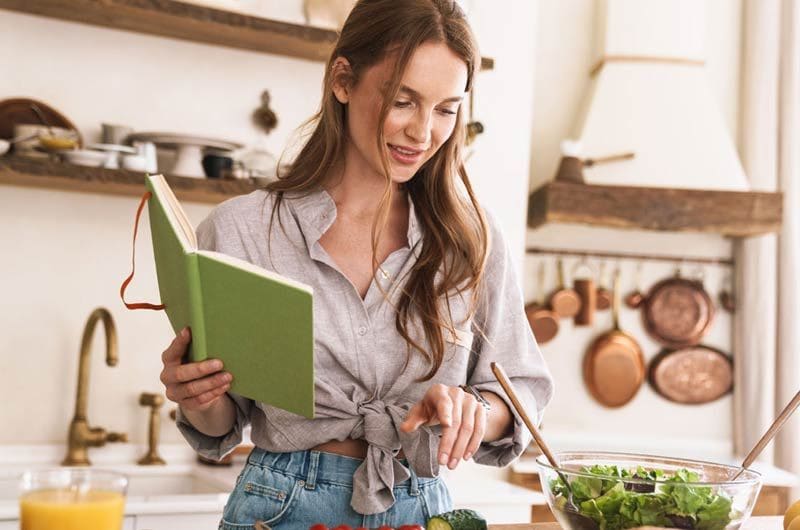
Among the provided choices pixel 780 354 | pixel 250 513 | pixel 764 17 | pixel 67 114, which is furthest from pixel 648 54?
pixel 250 513

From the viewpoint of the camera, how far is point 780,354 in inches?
134

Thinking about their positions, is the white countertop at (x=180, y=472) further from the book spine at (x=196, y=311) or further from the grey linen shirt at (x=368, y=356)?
the book spine at (x=196, y=311)

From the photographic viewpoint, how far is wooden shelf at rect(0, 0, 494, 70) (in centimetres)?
254

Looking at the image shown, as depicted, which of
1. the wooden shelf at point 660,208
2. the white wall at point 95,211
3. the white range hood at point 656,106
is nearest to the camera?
the white wall at point 95,211

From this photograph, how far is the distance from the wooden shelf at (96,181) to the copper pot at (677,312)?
161 cm

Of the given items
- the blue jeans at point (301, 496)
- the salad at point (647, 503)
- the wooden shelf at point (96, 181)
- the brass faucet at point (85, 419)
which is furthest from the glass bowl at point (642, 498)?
the brass faucet at point (85, 419)

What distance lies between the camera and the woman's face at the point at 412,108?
1.46 m

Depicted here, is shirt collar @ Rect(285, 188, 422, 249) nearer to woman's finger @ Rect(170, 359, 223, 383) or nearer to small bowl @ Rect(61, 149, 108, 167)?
woman's finger @ Rect(170, 359, 223, 383)

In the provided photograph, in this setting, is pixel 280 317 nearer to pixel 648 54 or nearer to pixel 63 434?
pixel 63 434

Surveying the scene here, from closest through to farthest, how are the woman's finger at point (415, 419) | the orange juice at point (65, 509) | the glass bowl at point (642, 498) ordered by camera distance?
the orange juice at point (65, 509)
the glass bowl at point (642, 498)
the woman's finger at point (415, 419)

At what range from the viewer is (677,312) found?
138 inches

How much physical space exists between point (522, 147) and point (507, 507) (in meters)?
1.12

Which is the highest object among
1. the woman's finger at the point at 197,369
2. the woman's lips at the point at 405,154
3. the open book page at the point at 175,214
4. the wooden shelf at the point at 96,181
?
the wooden shelf at the point at 96,181

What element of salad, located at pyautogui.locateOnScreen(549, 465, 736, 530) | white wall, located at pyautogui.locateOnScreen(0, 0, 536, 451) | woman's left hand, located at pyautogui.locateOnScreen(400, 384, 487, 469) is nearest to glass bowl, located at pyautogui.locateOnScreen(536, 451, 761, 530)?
salad, located at pyautogui.locateOnScreen(549, 465, 736, 530)
